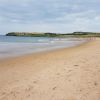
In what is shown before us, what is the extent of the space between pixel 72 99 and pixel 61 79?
5.43ft

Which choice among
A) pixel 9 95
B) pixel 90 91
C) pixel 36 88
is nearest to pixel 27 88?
pixel 36 88

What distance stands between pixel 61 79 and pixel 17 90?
161 cm

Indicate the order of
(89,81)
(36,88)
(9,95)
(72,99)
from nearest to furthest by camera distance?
1. (72,99)
2. (9,95)
3. (36,88)
4. (89,81)

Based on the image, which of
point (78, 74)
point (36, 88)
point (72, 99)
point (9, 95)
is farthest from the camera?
point (78, 74)

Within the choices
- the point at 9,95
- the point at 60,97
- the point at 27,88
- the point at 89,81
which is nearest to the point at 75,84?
the point at 89,81

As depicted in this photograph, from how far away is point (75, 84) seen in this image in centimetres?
581

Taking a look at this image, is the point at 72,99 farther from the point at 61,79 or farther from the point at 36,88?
the point at 61,79

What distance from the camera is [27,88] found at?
5.57 meters

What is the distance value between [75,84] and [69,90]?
21.3 inches

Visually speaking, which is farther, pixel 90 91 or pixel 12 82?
pixel 12 82

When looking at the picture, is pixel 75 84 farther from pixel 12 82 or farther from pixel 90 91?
pixel 12 82

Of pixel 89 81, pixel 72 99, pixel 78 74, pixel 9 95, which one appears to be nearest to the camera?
pixel 72 99

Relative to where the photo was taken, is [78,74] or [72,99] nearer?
[72,99]

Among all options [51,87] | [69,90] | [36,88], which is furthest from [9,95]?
[69,90]
